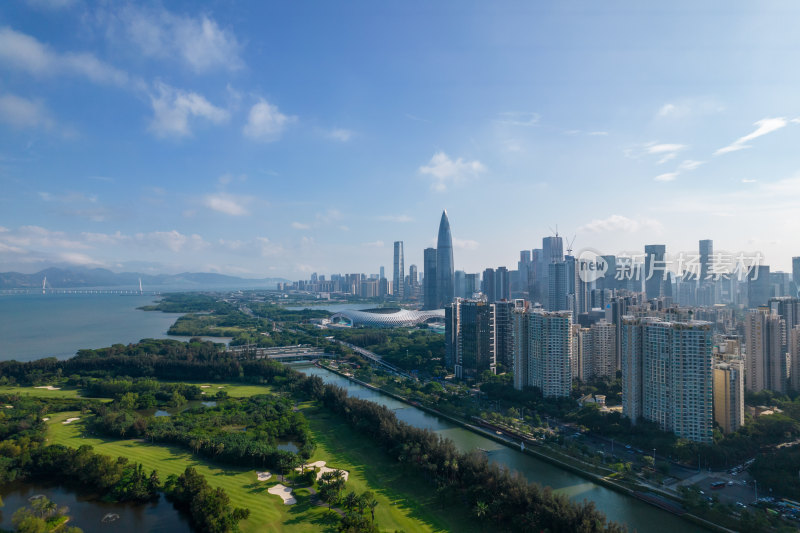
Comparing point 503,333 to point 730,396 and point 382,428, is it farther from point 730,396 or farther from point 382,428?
point 382,428

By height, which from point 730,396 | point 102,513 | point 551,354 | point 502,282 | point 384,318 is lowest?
point 102,513

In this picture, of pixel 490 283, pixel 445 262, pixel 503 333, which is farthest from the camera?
pixel 445 262

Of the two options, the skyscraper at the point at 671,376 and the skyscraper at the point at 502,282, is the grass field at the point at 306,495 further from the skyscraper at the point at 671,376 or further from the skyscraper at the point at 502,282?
the skyscraper at the point at 502,282

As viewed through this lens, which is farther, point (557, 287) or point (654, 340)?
point (557, 287)

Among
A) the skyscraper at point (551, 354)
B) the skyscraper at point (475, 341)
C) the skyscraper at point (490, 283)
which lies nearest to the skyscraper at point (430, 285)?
the skyscraper at point (490, 283)

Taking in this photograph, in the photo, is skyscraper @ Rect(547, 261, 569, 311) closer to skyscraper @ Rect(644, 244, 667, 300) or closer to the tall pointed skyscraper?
skyscraper @ Rect(644, 244, 667, 300)

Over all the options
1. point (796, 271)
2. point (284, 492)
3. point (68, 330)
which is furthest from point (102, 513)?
point (68, 330)

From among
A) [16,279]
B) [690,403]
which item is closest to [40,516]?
[690,403]

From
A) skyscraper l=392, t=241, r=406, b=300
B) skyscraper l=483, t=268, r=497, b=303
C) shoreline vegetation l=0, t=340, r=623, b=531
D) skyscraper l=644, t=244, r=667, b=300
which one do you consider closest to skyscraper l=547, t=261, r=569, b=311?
skyscraper l=644, t=244, r=667, b=300
